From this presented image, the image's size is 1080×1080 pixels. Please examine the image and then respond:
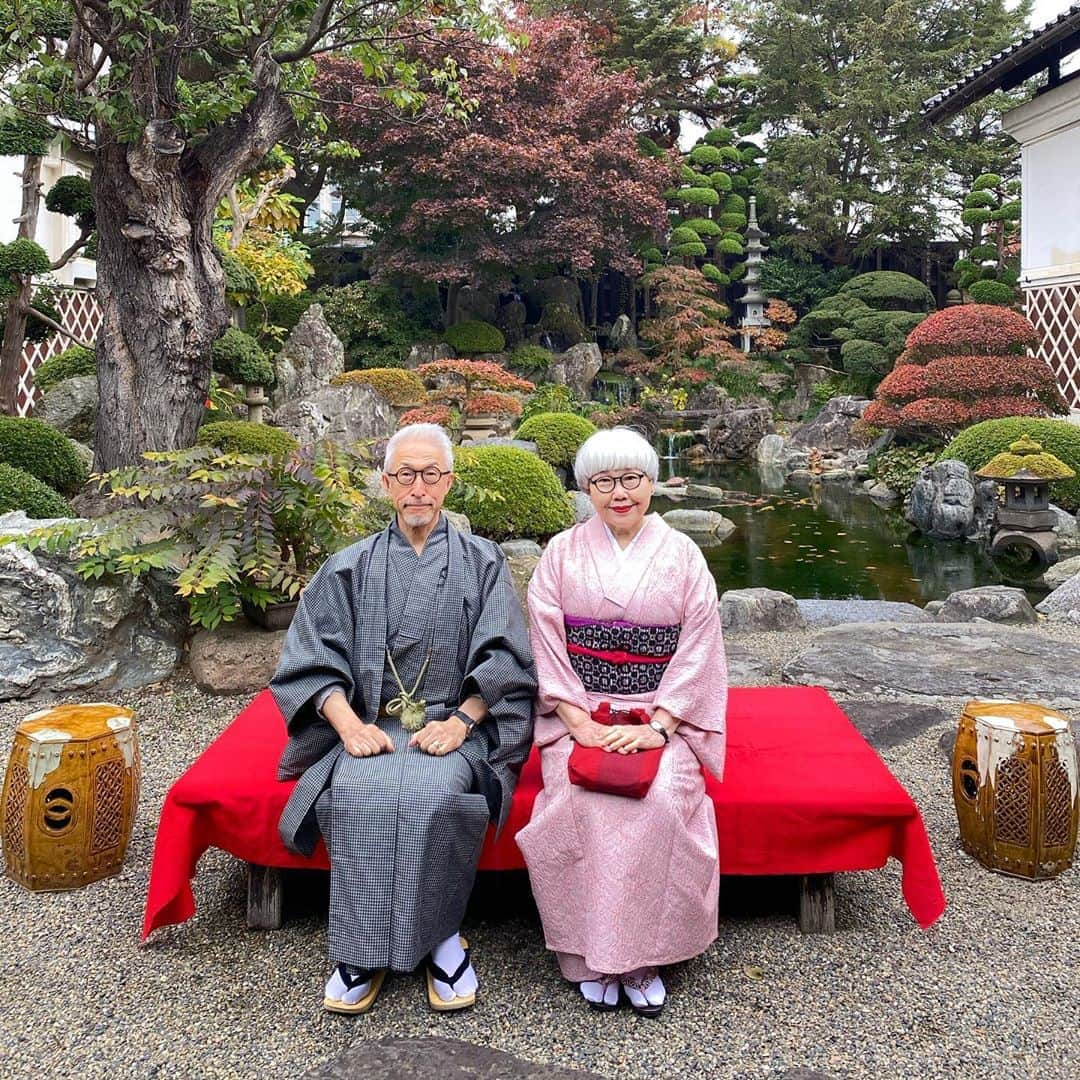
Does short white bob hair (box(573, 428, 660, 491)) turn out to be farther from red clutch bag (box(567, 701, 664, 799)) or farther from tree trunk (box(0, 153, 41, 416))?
tree trunk (box(0, 153, 41, 416))

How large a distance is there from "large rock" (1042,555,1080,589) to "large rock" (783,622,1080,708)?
3.53 metres

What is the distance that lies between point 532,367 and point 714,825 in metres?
18.6

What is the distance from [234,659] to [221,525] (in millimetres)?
697

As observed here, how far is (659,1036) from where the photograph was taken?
2252 mm

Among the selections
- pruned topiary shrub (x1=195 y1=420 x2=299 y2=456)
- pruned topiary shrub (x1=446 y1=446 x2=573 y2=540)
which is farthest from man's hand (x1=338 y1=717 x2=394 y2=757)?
pruned topiary shrub (x1=446 y1=446 x2=573 y2=540)

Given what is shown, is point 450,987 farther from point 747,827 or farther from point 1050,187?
point 1050,187

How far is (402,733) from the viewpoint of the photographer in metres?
2.62

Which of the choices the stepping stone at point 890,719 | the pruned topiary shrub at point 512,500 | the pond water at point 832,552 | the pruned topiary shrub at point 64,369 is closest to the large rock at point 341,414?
the pruned topiary shrub at point 64,369

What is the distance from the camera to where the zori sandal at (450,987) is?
2330mm

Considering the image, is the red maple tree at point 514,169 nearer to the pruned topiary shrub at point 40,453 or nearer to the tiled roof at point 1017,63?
the tiled roof at point 1017,63

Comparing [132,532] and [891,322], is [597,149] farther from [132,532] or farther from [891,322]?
[132,532]

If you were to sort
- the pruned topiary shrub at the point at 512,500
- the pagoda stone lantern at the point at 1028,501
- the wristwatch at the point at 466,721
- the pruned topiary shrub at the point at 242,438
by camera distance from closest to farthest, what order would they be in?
the wristwatch at the point at 466,721 → the pruned topiary shrub at the point at 242,438 → the pruned topiary shrub at the point at 512,500 → the pagoda stone lantern at the point at 1028,501

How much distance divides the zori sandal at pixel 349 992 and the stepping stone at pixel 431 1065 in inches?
4.8

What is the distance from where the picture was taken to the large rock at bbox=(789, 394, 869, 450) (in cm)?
1842
